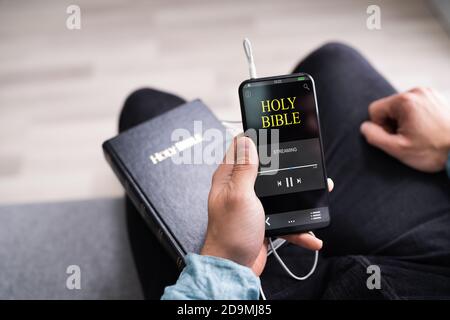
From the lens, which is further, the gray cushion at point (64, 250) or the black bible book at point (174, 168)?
the gray cushion at point (64, 250)

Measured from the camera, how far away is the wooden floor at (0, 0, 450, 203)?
45.1 inches

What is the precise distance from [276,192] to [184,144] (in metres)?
0.20

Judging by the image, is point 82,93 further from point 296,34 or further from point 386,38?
point 386,38

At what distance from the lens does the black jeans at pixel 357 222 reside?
2.07 ft

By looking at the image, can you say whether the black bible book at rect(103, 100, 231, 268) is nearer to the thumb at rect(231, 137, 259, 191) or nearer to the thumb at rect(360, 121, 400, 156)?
the thumb at rect(231, 137, 259, 191)

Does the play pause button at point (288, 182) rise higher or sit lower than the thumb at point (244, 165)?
lower

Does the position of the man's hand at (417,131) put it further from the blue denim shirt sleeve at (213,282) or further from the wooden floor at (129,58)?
the wooden floor at (129,58)

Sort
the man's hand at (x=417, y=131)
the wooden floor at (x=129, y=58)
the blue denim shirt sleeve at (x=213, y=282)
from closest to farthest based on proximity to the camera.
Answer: the blue denim shirt sleeve at (x=213, y=282) < the man's hand at (x=417, y=131) < the wooden floor at (x=129, y=58)

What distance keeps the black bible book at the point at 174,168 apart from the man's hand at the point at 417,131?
0.32m

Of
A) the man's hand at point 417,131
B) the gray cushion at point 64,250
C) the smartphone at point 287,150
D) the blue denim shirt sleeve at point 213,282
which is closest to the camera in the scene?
the blue denim shirt sleeve at point 213,282

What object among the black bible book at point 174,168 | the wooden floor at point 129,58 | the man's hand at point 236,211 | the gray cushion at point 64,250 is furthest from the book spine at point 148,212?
the wooden floor at point 129,58

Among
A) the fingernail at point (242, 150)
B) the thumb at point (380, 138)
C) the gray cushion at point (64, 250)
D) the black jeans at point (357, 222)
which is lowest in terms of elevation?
the gray cushion at point (64, 250)

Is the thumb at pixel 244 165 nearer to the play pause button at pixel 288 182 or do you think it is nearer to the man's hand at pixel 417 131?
the play pause button at pixel 288 182

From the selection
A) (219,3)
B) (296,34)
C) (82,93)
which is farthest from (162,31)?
(296,34)
